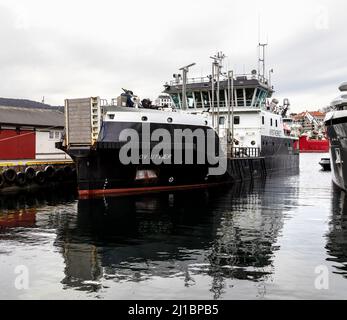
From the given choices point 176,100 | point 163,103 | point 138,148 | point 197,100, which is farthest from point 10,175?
point 163,103

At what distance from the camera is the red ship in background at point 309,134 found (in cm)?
13650

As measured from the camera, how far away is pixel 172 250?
12328mm

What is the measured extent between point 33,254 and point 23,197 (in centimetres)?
1425

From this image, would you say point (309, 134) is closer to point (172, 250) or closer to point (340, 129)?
point (340, 129)

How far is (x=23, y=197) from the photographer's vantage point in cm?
2505

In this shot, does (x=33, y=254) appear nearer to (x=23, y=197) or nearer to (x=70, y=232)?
(x=70, y=232)

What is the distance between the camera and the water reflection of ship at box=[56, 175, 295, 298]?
1022 centimetres

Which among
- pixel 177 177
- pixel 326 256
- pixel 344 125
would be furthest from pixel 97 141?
pixel 326 256

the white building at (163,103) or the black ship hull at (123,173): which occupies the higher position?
the white building at (163,103)

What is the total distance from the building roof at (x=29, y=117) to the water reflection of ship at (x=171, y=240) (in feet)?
45.8

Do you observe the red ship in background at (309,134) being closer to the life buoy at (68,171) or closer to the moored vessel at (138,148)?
the life buoy at (68,171)

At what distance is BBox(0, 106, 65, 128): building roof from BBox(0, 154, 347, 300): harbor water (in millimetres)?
12361

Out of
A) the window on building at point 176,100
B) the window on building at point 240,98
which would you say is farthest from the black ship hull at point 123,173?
the window on building at point 176,100

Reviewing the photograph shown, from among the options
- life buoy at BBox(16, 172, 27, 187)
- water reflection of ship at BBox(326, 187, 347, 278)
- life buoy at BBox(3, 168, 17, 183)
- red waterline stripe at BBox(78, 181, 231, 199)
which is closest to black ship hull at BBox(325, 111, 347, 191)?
water reflection of ship at BBox(326, 187, 347, 278)
